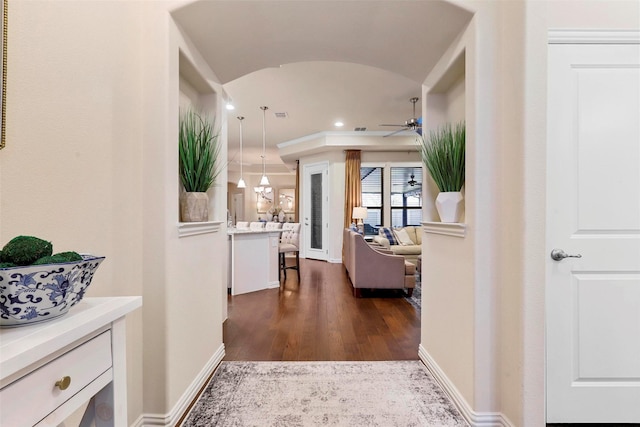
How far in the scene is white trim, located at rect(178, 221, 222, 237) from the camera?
1680mm

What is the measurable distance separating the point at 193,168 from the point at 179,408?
4.49 feet

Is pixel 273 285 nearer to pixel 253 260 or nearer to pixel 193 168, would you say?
pixel 253 260

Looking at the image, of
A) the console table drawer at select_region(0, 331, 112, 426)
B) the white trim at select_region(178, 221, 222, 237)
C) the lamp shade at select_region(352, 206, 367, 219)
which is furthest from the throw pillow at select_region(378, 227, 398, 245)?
the console table drawer at select_region(0, 331, 112, 426)

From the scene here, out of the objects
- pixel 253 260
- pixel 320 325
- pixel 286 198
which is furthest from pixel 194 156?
pixel 286 198

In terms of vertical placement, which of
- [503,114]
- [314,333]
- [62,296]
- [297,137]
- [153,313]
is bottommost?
[314,333]

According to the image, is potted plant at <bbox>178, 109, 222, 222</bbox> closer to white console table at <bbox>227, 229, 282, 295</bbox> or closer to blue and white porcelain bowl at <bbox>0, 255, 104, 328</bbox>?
blue and white porcelain bowl at <bbox>0, 255, 104, 328</bbox>

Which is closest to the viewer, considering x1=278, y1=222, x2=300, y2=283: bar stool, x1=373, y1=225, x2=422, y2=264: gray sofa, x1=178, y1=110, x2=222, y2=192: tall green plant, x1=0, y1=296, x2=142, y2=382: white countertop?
x1=0, y1=296, x2=142, y2=382: white countertop

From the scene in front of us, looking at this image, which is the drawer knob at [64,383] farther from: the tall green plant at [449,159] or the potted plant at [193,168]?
the tall green plant at [449,159]

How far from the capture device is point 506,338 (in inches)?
61.4

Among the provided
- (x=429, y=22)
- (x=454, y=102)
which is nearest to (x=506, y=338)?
(x=454, y=102)

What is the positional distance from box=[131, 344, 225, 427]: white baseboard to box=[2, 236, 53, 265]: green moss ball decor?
4.11 ft

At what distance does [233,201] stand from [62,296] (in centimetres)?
1182

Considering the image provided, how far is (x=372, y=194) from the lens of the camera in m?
7.33

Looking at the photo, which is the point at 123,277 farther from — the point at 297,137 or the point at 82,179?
the point at 297,137
